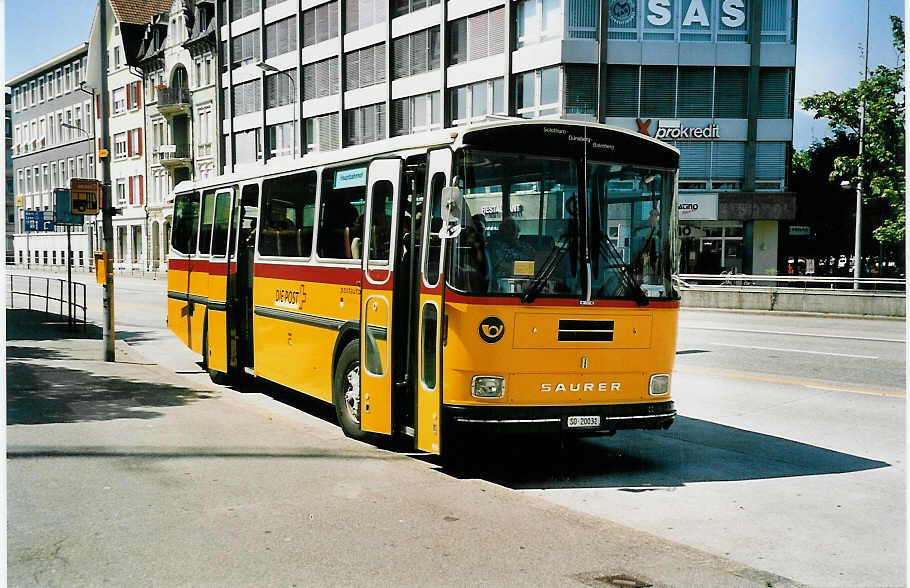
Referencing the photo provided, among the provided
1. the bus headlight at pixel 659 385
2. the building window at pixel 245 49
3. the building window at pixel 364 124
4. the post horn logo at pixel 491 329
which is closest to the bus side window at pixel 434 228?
the post horn logo at pixel 491 329

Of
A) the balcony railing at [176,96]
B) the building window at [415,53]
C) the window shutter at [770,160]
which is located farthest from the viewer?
the balcony railing at [176,96]

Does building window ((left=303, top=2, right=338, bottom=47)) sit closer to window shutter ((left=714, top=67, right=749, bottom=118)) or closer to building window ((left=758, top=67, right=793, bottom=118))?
window shutter ((left=714, top=67, right=749, bottom=118))

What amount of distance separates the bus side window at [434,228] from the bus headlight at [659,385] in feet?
6.83

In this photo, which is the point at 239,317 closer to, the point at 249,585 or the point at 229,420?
the point at 229,420

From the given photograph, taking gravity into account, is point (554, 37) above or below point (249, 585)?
above

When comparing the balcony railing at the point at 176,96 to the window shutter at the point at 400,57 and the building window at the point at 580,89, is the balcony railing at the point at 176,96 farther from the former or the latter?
the building window at the point at 580,89

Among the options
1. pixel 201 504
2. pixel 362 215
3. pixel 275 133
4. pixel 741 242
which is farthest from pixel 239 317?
pixel 275 133

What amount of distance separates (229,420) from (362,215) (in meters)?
2.75

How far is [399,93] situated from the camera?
1909 inches

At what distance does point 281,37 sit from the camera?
57.3 m

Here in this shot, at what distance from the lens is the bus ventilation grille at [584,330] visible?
7477mm

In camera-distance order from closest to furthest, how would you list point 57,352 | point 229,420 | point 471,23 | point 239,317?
point 229,420, point 239,317, point 57,352, point 471,23

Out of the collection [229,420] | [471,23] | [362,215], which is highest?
[471,23]

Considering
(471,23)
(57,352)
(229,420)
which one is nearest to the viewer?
(229,420)
